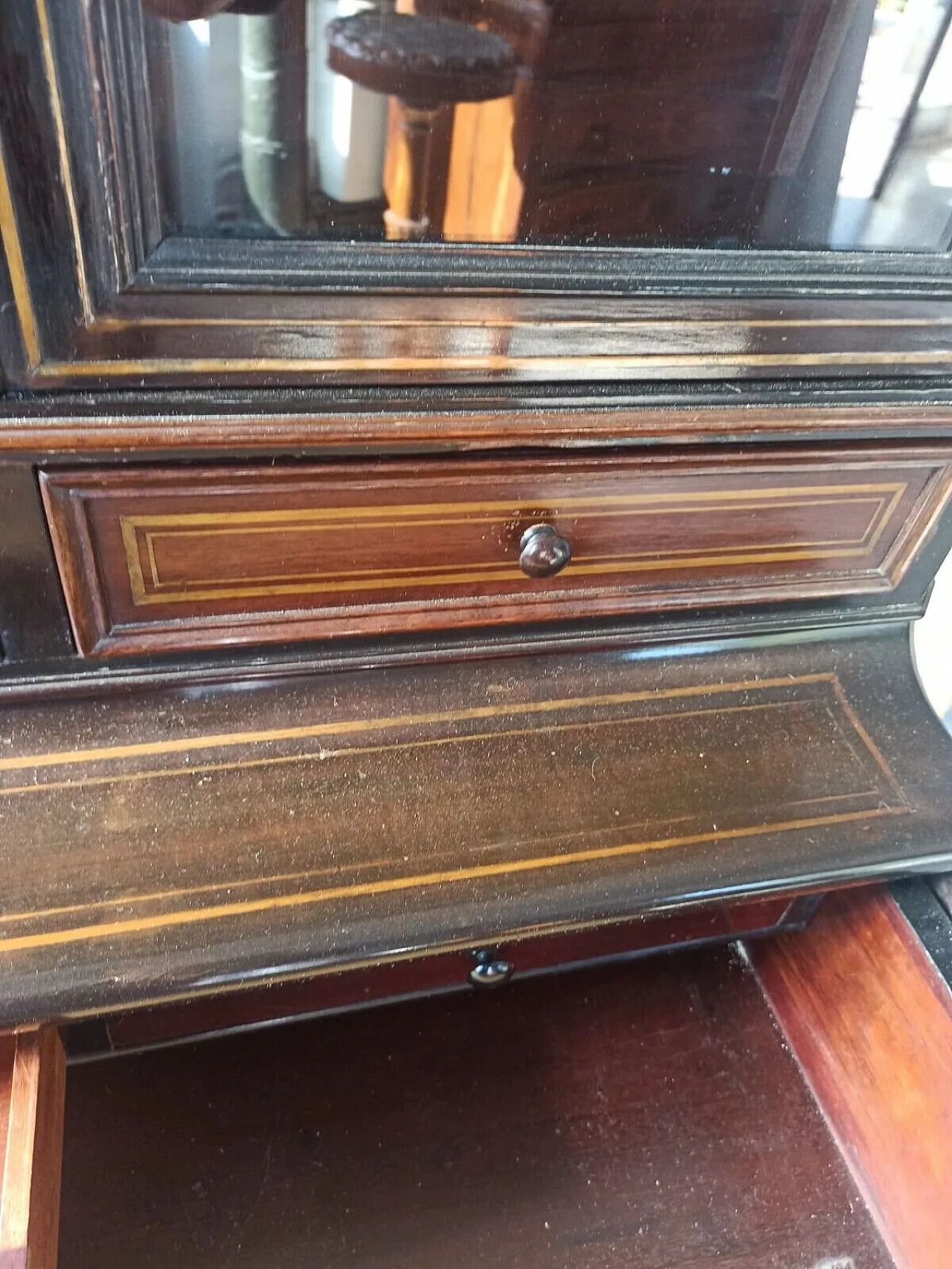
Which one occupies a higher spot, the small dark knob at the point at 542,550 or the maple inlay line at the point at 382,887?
the small dark knob at the point at 542,550

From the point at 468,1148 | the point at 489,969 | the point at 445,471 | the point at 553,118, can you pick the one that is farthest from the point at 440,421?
the point at 468,1148

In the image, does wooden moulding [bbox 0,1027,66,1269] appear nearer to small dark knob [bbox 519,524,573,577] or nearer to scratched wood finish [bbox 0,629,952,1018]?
scratched wood finish [bbox 0,629,952,1018]

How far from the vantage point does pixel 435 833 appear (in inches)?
24.4

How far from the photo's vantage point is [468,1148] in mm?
821

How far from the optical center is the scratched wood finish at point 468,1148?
763 mm

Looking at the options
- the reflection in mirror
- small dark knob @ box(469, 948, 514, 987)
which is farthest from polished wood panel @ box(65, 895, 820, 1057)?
the reflection in mirror

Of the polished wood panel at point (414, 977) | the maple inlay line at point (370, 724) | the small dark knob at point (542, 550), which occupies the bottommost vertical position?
the polished wood panel at point (414, 977)

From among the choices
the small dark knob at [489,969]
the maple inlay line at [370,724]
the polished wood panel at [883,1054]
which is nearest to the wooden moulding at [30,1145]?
the maple inlay line at [370,724]

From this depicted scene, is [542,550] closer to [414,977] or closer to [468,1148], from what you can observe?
[414,977]

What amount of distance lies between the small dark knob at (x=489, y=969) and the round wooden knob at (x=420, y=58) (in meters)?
0.59

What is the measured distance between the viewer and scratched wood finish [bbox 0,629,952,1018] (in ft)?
1.82

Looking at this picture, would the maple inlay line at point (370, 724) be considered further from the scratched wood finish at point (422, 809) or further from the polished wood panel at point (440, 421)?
the polished wood panel at point (440, 421)

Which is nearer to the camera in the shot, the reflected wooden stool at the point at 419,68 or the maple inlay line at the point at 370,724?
the reflected wooden stool at the point at 419,68

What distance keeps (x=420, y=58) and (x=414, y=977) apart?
0.69 meters
